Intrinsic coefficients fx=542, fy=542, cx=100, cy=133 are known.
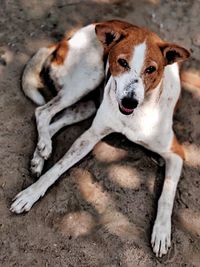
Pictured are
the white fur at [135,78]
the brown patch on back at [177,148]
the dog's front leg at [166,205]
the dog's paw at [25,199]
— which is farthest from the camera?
the brown patch on back at [177,148]

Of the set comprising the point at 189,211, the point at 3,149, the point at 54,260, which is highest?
the point at 3,149

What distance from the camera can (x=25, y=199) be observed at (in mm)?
3967

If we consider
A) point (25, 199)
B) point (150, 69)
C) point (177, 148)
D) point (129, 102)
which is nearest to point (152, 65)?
point (150, 69)

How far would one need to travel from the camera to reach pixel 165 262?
3773 mm

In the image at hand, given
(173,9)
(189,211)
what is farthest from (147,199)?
(173,9)

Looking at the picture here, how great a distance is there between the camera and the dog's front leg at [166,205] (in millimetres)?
3795

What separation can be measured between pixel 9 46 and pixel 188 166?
2.00m

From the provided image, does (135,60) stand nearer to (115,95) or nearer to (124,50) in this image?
(124,50)

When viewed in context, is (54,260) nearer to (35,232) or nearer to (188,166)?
(35,232)

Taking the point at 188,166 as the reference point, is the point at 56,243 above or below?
above

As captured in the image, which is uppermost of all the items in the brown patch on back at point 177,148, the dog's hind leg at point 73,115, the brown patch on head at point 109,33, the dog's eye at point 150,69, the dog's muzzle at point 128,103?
the brown patch on head at point 109,33

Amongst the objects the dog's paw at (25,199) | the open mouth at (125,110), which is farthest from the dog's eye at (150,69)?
the dog's paw at (25,199)

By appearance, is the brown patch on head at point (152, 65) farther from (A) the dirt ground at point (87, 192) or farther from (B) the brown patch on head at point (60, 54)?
(B) the brown patch on head at point (60, 54)

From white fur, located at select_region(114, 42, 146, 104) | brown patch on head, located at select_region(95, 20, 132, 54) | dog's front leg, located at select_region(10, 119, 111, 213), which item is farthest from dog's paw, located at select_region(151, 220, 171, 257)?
brown patch on head, located at select_region(95, 20, 132, 54)
